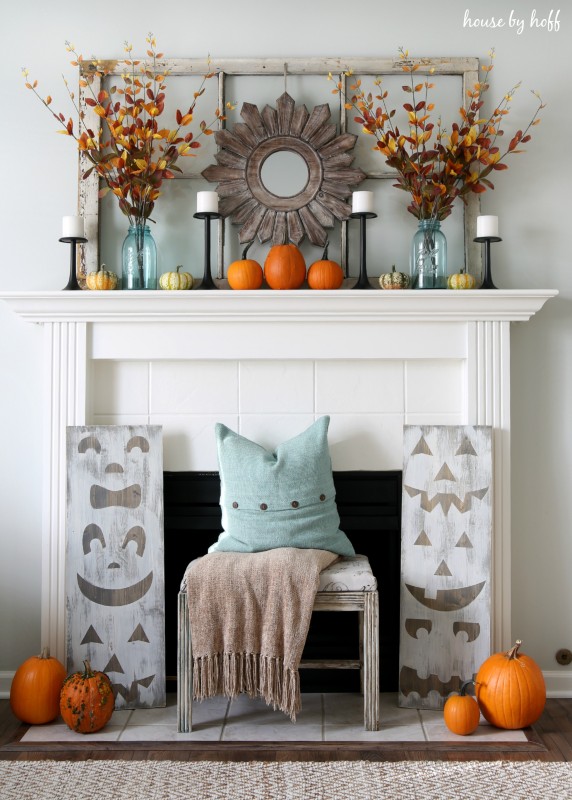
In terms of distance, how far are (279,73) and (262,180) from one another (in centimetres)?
40

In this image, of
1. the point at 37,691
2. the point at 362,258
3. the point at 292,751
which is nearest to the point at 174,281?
the point at 362,258

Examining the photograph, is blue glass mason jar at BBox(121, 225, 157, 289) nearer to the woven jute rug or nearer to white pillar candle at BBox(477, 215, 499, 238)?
white pillar candle at BBox(477, 215, 499, 238)

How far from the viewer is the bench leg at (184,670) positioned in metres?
2.52

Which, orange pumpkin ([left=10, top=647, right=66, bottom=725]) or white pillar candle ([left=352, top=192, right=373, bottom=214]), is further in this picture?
white pillar candle ([left=352, top=192, right=373, bottom=214])

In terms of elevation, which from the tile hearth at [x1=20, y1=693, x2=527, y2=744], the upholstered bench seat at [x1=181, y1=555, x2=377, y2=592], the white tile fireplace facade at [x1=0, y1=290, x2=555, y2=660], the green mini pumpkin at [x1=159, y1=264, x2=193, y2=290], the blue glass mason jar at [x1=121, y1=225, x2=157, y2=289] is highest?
the blue glass mason jar at [x1=121, y1=225, x2=157, y2=289]

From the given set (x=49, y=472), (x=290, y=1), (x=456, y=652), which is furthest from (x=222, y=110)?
(x=456, y=652)

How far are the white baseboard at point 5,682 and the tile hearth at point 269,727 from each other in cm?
38

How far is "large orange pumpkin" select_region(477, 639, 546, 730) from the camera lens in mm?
2527

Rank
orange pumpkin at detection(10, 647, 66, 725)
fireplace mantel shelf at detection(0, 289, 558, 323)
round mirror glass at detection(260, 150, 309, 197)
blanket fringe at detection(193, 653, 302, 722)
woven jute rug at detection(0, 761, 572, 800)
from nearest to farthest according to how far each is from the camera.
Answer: woven jute rug at detection(0, 761, 572, 800) < blanket fringe at detection(193, 653, 302, 722) < orange pumpkin at detection(10, 647, 66, 725) < fireplace mantel shelf at detection(0, 289, 558, 323) < round mirror glass at detection(260, 150, 309, 197)

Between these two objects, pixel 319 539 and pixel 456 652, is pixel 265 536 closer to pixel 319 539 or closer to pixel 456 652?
pixel 319 539

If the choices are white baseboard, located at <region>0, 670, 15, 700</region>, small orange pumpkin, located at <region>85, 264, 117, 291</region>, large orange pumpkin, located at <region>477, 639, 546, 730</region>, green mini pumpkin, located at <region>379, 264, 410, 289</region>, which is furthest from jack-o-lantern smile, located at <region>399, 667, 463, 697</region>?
small orange pumpkin, located at <region>85, 264, 117, 291</region>

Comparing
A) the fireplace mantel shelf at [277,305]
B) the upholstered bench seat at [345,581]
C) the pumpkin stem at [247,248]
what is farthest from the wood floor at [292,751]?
the pumpkin stem at [247,248]

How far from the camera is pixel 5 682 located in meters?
2.96

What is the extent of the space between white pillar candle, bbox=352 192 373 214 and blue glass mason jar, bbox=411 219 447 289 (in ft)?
0.67
